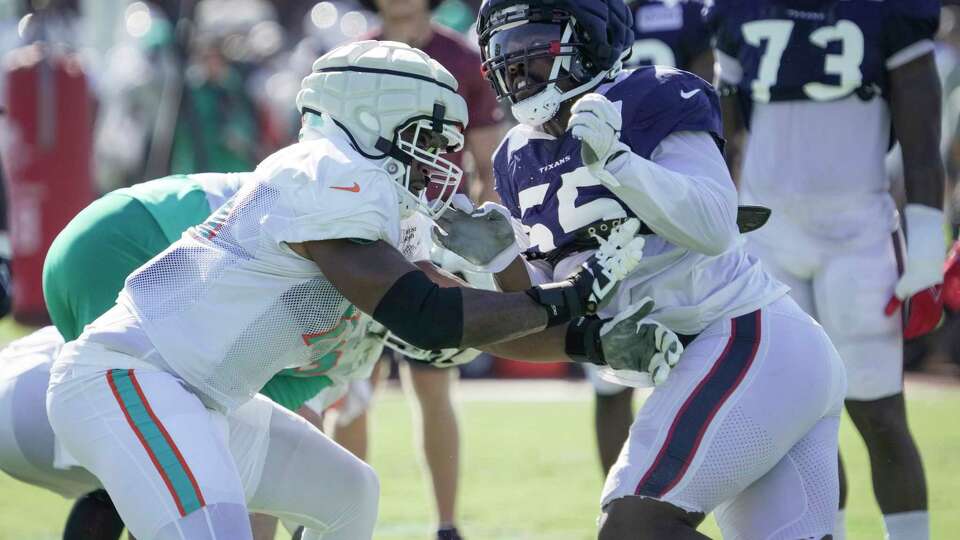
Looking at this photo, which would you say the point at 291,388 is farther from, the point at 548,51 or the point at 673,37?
the point at 673,37

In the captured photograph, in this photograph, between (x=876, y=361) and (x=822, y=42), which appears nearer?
(x=876, y=361)

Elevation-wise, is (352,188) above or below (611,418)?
above

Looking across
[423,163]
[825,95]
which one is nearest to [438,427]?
[825,95]

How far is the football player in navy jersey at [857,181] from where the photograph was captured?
14.1 ft

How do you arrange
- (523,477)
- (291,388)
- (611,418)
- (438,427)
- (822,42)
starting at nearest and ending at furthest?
(291,388), (822,42), (611,418), (438,427), (523,477)

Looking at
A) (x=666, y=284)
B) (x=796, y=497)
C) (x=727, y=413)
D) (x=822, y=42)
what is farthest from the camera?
(x=822, y=42)

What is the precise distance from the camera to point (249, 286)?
10.2ft

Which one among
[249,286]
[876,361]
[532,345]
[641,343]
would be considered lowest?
[876,361]

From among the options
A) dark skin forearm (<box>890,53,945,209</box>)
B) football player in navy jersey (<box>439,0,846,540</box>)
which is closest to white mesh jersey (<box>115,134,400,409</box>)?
football player in navy jersey (<box>439,0,846,540</box>)

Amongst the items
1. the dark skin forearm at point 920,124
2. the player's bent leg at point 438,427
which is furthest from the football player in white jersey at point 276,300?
the player's bent leg at point 438,427

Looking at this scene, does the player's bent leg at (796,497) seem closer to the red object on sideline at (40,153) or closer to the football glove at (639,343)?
the football glove at (639,343)

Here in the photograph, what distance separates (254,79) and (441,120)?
34.4 ft

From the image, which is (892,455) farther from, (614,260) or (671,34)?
(671,34)

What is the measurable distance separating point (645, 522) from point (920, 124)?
1.92m
